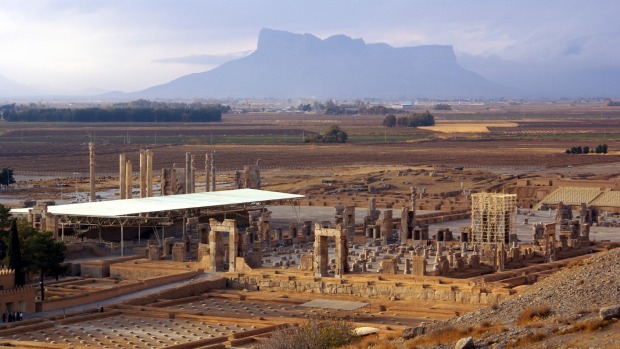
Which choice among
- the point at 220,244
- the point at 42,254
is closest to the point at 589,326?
the point at 42,254

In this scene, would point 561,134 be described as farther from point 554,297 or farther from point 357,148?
point 554,297

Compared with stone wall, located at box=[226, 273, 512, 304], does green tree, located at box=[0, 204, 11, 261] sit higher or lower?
higher

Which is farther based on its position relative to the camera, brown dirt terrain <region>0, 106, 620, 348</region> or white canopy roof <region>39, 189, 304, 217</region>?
brown dirt terrain <region>0, 106, 620, 348</region>

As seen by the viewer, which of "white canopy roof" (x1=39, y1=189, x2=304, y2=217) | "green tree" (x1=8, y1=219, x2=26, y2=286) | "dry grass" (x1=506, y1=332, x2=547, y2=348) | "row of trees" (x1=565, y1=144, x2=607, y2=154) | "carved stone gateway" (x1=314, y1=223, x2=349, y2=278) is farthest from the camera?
"row of trees" (x1=565, y1=144, x2=607, y2=154)

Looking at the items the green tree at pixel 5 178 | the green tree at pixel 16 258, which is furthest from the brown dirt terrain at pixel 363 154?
the green tree at pixel 16 258

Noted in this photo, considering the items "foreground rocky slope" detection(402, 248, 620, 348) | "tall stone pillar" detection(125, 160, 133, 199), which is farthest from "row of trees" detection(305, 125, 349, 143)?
"foreground rocky slope" detection(402, 248, 620, 348)

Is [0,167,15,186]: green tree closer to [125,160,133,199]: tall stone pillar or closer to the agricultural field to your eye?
the agricultural field

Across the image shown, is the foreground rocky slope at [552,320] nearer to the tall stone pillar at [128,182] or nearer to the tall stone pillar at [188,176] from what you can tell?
the tall stone pillar at [128,182]

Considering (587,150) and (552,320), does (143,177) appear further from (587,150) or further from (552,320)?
(587,150)

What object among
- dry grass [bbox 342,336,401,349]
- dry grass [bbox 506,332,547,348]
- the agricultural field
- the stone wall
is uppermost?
dry grass [bbox 506,332,547,348]
